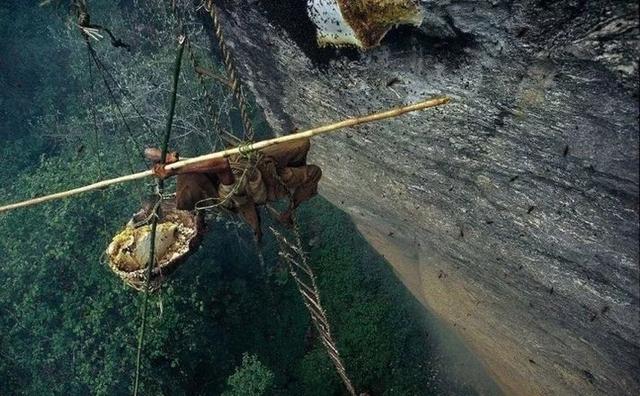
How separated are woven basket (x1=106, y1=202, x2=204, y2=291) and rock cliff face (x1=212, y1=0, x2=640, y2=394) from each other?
233cm

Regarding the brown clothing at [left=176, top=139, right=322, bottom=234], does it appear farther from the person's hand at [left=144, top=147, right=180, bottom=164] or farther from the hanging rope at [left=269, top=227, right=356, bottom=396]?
the hanging rope at [left=269, top=227, right=356, bottom=396]

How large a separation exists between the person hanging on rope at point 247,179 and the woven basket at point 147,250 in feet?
2.31

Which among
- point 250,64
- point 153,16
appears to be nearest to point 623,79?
point 250,64

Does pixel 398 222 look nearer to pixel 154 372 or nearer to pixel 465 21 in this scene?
pixel 465 21

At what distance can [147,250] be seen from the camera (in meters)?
4.88

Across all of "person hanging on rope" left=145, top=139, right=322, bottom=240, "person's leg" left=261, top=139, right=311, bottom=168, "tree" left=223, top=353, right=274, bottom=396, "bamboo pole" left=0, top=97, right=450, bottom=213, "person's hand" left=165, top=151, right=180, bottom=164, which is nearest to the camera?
"bamboo pole" left=0, top=97, right=450, bottom=213

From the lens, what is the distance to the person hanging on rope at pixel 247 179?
12.3 feet

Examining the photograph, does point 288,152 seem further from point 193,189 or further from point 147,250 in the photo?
point 147,250

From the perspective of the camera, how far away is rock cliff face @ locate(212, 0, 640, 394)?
3412 mm

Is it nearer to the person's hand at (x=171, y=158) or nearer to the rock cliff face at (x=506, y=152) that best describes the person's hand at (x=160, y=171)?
the person's hand at (x=171, y=158)

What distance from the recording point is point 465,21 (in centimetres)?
376

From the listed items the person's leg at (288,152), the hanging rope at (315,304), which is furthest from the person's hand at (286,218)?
the person's leg at (288,152)

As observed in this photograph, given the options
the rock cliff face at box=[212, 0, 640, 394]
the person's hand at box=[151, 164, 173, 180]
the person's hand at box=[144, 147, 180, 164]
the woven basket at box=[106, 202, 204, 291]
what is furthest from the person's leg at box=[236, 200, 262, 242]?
the rock cliff face at box=[212, 0, 640, 394]

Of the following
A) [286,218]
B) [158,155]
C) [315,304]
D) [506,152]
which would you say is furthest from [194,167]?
[506,152]
